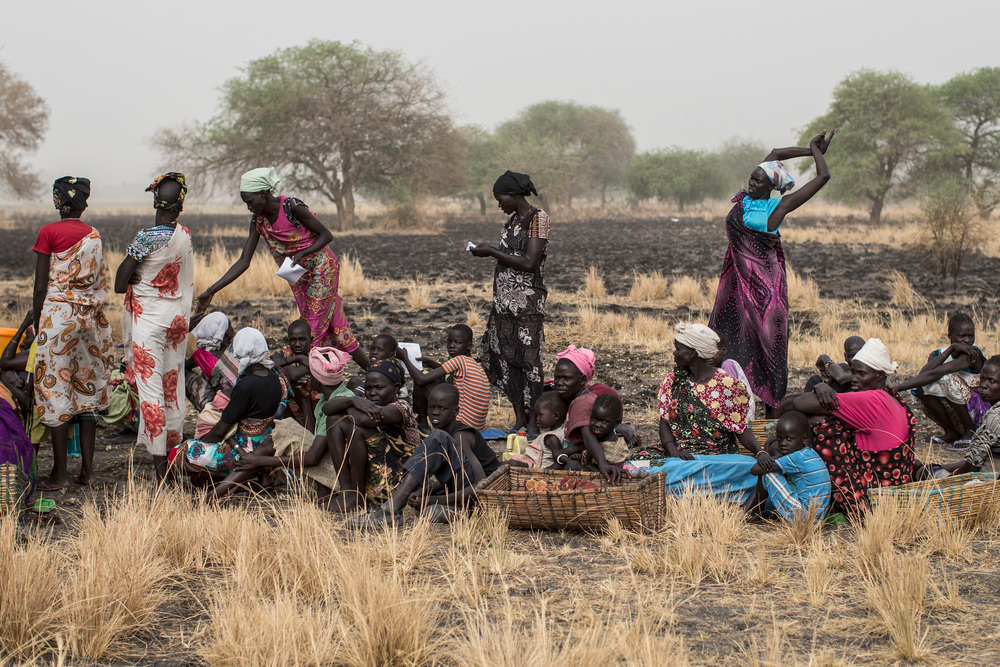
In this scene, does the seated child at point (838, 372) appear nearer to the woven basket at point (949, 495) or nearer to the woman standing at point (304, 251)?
the woven basket at point (949, 495)

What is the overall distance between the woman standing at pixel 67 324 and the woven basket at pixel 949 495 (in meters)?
4.36

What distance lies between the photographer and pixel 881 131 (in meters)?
37.4

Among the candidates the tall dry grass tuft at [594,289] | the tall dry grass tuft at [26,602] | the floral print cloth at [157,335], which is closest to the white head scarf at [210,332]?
the floral print cloth at [157,335]

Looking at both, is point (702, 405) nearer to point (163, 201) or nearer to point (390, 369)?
point (390, 369)

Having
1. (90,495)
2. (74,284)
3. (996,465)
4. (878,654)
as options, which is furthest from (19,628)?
(996,465)

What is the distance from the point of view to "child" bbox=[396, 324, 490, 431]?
5738mm

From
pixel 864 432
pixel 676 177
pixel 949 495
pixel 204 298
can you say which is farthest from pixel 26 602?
pixel 676 177

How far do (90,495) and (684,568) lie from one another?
11.0 ft

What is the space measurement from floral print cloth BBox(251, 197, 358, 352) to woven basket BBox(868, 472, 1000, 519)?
143 inches

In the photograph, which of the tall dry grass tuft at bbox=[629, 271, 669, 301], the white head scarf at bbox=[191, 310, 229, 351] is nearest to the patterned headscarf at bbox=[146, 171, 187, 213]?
the white head scarf at bbox=[191, 310, 229, 351]

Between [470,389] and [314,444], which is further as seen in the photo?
[470,389]

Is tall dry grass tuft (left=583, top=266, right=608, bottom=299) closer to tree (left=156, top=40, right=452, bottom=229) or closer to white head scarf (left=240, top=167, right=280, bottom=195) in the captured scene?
white head scarf (left=240, top=167, right=280, bottom=195)

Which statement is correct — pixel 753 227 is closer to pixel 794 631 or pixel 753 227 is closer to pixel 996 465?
pixel 996 465

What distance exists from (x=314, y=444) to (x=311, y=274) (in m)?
1.56
